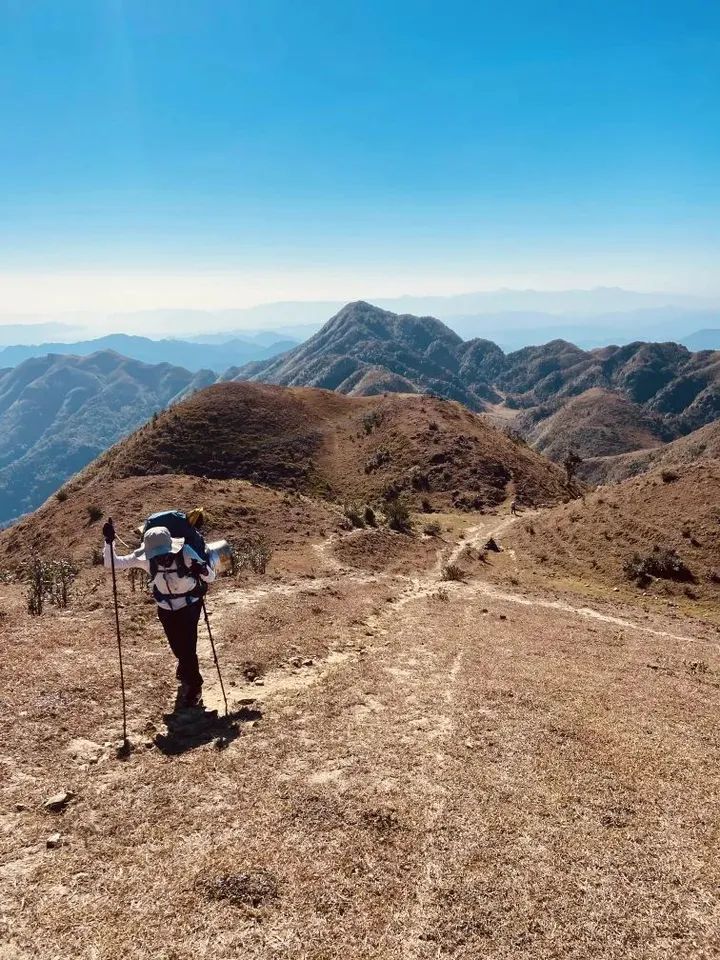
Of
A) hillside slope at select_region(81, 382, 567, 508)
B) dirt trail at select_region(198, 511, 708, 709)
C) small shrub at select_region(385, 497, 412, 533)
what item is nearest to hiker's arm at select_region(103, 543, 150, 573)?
dirt trail at select_region(198, 511, 708, 709)

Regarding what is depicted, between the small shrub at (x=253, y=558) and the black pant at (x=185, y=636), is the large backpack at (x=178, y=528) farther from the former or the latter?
the small shrub at (x=253, y=558)

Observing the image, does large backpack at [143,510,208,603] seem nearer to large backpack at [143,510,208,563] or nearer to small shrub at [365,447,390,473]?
large backpack at [143,510,208,563]

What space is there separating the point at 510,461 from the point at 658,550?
3134cm

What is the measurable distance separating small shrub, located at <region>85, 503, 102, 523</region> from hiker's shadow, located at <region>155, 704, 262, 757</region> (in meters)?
27.2

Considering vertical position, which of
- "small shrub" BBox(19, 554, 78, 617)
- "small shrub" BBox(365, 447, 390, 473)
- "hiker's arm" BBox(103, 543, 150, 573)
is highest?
"hiker's arm" BBox(103, 543, 150, 573)

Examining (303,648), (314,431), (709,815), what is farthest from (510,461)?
(709,815)

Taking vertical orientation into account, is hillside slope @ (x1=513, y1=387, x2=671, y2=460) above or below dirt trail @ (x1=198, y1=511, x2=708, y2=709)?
below

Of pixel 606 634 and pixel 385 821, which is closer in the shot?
pixel 385 821

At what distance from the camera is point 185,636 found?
11219 mm

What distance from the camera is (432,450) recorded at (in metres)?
61.8

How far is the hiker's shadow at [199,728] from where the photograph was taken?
988cm

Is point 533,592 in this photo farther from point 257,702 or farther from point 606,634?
point 257,702

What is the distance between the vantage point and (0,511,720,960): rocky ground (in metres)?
6.27

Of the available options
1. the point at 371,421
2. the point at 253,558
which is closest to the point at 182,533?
the point at 253,558
